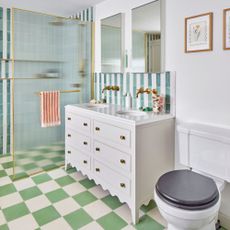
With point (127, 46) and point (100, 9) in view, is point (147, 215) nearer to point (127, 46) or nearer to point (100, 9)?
point (127, 46)

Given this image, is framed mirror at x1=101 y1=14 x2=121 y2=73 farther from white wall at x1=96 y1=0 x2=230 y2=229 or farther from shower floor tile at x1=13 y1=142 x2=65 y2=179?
shower floor tile at x1=13 y1=142 x2=65 y2=179

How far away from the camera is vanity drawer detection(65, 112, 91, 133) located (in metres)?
2.52

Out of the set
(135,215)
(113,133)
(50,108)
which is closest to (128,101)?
(113,133)

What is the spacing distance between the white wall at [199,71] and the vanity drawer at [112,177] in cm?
81

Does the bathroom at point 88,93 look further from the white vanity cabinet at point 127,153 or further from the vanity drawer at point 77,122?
the vanity drawer at point 77,122

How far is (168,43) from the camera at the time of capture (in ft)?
7.38

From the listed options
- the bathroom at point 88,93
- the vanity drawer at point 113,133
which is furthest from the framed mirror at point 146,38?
the vanity drawer at point 113,133

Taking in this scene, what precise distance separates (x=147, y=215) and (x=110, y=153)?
0.65 meters

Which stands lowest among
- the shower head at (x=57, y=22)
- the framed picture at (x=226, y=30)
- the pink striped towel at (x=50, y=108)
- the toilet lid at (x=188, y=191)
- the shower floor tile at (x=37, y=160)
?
the shower floor tile at (x=37, y=160)

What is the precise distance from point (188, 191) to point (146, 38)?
1.66 m

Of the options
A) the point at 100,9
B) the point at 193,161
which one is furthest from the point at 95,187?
the point at 100,9

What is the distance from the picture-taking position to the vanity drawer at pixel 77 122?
2.52 metres

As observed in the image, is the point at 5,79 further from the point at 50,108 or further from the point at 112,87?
the point at 112,87

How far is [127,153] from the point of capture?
2.00 metres
